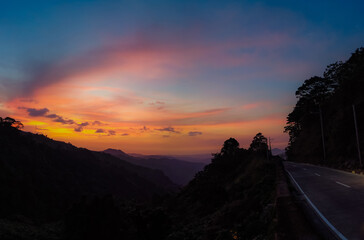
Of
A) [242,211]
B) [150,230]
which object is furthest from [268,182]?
[150,230]

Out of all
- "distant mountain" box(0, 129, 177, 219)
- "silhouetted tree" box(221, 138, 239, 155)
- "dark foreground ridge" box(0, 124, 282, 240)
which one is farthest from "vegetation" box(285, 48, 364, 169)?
"distant mountain" box(0, 129, 177, 219)

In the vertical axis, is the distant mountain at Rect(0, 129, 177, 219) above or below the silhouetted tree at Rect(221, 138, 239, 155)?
below

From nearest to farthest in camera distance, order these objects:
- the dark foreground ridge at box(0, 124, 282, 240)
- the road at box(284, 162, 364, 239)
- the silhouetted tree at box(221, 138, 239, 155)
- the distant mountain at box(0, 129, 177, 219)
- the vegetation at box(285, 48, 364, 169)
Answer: the road at box(284, 162, 364, 239) < the dark foreground ridge at box(0, 124, 282, 240) < the vegetation at box(285, 48, 364, 169) < the silhouetted tree at box(221, 138, 239, 155) < the distant mountain at box(0, 129, 177, 219)

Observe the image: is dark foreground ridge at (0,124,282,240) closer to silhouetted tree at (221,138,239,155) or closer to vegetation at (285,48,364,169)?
silhouetted tree at (221,138,239,155)

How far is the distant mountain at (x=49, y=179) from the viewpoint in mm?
80438

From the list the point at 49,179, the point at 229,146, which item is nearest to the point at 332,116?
the point at 229,146

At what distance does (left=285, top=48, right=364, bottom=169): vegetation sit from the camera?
3197 centimetres

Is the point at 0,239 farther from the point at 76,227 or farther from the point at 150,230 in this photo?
the point at 150,230

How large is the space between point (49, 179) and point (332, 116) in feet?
373

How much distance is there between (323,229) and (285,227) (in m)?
1.21

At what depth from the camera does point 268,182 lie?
1831 centimetres

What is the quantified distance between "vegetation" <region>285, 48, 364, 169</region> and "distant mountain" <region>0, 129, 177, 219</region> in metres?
52.6

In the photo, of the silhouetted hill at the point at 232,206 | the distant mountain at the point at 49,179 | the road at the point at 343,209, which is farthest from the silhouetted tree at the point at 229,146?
the road at the point at 343,209

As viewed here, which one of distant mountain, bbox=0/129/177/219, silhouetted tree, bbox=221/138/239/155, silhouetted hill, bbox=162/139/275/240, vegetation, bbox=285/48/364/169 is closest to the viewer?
silhouetted hill, bbox=162/139/275/240
